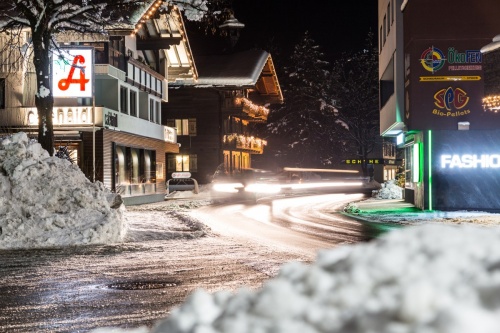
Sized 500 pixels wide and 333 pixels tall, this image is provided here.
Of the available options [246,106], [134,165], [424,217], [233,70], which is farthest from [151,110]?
[424,217]

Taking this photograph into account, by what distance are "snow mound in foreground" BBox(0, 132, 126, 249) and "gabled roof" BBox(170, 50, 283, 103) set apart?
40.6 m

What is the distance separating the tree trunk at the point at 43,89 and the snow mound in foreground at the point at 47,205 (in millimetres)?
4748

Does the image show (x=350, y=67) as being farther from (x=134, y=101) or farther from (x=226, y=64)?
(x=134, y=101)

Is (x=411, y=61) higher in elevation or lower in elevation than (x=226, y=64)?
lower

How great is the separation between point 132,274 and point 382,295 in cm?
929

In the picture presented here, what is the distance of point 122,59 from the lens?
3678 cm

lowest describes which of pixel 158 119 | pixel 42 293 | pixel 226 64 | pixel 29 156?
pixel 42 293

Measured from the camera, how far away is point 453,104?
27578 mm

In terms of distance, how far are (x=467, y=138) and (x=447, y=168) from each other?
57.2 inches

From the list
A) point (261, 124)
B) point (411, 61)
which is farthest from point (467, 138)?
point (261, 124)

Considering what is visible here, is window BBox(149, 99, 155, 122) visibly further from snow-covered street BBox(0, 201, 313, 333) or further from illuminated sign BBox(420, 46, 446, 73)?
snow-covered street BBox(0, 201, 313, 333)

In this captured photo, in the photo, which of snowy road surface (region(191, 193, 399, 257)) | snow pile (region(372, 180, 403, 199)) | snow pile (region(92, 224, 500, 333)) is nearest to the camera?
snow pile (region(92, 224, 500, 333))

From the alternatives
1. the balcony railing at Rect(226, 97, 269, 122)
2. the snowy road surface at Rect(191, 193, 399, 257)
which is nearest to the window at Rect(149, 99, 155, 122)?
the snowy road surface at Rect(191, 193, 399, 257)

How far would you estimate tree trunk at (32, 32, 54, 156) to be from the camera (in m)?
22.0
